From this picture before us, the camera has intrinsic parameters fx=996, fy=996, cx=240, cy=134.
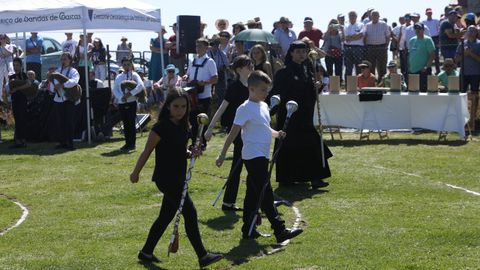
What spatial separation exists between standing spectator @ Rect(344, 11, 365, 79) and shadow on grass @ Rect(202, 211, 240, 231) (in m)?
12.4

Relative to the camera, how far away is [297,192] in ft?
44.1

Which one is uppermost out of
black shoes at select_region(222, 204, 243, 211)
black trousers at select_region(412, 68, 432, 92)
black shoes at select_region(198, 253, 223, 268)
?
black trousers at select_region(412, 68, 432, 92)

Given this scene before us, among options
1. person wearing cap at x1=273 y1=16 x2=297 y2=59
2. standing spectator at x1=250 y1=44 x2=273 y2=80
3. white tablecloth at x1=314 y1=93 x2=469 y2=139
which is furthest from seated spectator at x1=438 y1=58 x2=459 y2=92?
standing spectator at x1=250 y1=44 x2=273 y2=80

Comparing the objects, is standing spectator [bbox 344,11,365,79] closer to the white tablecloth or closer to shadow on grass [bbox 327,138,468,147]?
the white tablecloth

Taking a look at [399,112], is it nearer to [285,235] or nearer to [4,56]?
[4,56]

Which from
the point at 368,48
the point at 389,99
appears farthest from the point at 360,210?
the point at 368,48

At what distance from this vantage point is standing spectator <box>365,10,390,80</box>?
76.9 feet

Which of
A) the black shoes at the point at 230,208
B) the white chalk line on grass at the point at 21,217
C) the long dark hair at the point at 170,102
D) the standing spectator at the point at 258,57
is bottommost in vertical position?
the white chalk line on grass at the point at 21,217

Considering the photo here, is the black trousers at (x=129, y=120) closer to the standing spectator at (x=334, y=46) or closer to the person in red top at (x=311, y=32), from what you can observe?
the standing spectator at (x=334, y=46)

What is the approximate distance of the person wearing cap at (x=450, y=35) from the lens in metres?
22.6

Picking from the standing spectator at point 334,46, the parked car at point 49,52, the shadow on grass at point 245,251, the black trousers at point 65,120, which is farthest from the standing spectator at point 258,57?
the parked car at point 49,52

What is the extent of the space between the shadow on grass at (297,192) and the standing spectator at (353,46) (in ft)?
33.2

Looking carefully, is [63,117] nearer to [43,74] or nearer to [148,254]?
[43,74]

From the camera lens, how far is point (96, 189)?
47.2 ft
